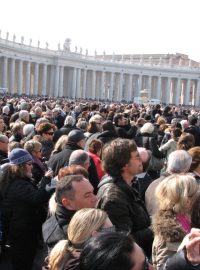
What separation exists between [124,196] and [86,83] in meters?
96.9

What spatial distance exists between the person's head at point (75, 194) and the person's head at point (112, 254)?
192 centimetres

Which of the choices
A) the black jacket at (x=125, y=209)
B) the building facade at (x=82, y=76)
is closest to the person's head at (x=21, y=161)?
the black jacket at (x=125, y=209)

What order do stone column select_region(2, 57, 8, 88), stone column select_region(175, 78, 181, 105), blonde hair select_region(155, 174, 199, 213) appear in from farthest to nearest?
1. stone column select_region(175, 78, 181, 105)
2. stone column select_region(2, 57, 8, 88)
3. blonde hair select_region(155, 174, 199, 213)

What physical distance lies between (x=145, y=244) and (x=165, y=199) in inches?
31.9

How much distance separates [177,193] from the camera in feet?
17.6

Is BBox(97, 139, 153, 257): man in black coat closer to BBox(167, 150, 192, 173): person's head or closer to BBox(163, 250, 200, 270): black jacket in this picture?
BBox(167, 150, 192, 173): person's head

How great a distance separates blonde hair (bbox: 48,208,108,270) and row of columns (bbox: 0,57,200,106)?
77983 mm

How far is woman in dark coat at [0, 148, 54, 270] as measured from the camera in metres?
7.44

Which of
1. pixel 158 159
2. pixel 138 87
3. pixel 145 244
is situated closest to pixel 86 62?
pixel 138 87

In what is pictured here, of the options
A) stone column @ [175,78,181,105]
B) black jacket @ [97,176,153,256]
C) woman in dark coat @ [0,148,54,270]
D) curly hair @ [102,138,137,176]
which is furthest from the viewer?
stone column @ [175,78,181,105]

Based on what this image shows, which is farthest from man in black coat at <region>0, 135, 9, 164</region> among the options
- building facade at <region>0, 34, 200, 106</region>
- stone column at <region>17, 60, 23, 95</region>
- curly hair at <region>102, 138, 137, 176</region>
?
stone column at <region>17, 60, 23, 95</region>

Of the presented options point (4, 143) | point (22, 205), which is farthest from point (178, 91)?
point (22, 205)

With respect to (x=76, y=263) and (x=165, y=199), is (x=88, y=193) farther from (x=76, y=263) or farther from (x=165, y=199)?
(x=76, y=263)

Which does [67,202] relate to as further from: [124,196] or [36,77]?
[36,77]
